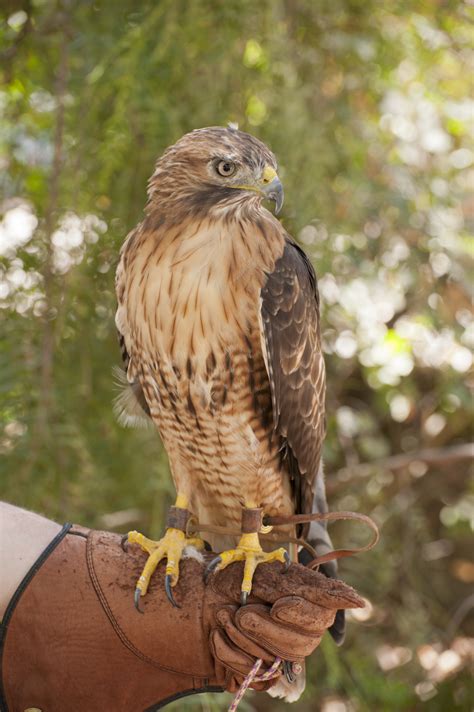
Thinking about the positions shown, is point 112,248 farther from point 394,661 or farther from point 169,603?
point 394,661

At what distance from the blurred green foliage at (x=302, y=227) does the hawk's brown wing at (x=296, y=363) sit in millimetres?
775

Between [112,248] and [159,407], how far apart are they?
1027mm

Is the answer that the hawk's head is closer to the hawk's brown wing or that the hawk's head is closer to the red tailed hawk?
the red tailed hawk

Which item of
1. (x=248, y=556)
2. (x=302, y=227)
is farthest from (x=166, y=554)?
(x=302, y=227)

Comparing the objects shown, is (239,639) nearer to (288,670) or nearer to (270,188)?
(288,670)

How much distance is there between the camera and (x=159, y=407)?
264cm

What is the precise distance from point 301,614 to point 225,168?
3.93 feet

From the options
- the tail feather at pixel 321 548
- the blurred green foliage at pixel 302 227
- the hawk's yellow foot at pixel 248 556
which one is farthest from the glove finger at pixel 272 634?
the blurred green foliage at pixel 302 227

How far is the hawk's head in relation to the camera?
2344 mm

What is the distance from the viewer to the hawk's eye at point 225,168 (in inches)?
92.8

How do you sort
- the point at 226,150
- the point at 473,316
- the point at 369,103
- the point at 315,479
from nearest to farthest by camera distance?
the point at 226,150, the point at 315,479, the point at 369,103, the point at 473,316

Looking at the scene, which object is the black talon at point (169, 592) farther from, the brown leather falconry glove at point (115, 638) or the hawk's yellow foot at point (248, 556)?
the hawk's yellow foot at point (248, 556)

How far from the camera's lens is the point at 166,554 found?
253 cm

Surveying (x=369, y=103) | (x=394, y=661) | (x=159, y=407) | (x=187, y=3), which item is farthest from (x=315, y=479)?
(x=394, y=661)
